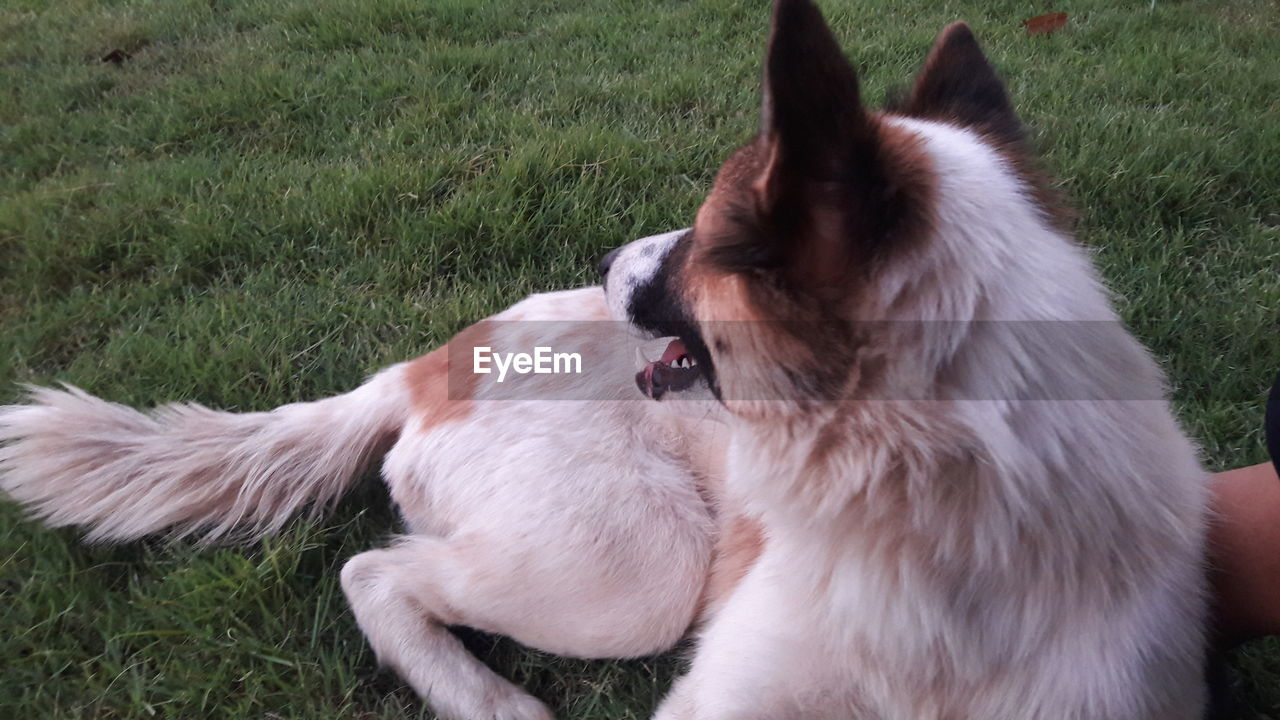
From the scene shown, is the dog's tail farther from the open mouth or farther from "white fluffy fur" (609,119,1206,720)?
"white fluffy fur" (609,119,1206,720)

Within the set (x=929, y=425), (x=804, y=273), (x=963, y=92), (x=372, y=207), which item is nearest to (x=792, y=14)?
(x=804, y=273)

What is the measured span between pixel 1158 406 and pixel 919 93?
78 centimetres

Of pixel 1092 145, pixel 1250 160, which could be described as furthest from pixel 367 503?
pixel 1250 160

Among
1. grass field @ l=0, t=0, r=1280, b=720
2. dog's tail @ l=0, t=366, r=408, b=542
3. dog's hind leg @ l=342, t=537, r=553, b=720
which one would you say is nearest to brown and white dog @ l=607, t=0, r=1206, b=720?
dog's hind leg @ l=342, t=537, r=553, b=720

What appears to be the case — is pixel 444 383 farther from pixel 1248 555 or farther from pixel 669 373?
pixel 1248 555

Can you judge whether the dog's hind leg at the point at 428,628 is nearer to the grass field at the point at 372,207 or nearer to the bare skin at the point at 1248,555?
the grass field at the point at 372,207

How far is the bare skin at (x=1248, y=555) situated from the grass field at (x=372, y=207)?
36cm

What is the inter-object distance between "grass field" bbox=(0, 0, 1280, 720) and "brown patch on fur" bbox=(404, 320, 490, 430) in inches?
15.8

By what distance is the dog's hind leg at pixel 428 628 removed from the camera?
190cm

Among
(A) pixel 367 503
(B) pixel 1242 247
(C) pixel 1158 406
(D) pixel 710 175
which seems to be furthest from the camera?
(D) pixel 710 175

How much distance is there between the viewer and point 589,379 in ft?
7.02

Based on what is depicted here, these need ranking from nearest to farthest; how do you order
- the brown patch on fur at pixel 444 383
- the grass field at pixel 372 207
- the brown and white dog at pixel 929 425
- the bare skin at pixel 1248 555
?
the brown and white dog at pixel 929 425 < the bare skin at pixel 1248 555 < the grass field at pixel 372 207 < the brown patch on fur at pixel 444 383

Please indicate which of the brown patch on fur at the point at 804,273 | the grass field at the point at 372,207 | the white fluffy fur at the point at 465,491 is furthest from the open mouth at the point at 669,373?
the grass field at the point at 372,207

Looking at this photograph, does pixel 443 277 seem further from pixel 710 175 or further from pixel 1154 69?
pixel 1154 69
